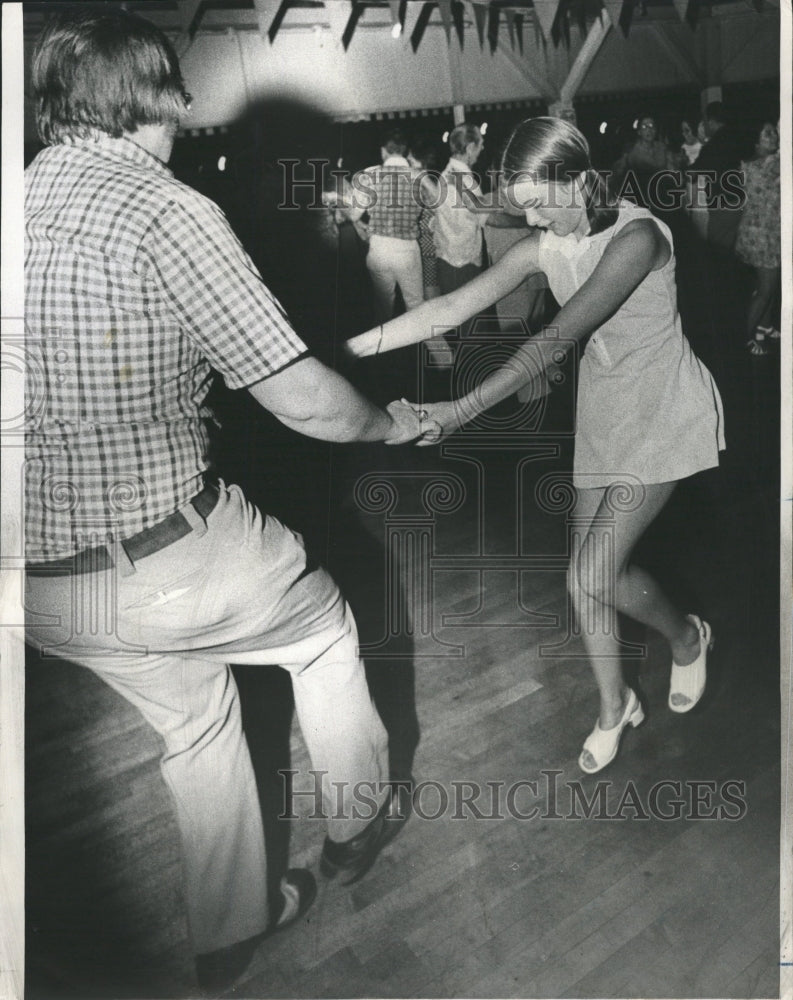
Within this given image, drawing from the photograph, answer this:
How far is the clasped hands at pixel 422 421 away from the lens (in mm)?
1853

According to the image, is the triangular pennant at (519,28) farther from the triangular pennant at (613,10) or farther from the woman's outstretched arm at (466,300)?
the woman's outstretched arm at (466,300)

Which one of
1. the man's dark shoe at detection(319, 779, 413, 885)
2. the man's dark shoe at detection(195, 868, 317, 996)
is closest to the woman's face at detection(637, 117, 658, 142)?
the man's dark shoe at detection(319, 779, 413, 885)

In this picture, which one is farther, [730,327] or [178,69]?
[730,327]

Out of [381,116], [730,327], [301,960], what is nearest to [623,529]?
[730,327]

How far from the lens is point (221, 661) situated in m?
1.83

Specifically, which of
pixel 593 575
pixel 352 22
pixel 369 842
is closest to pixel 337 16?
pixel 352 22

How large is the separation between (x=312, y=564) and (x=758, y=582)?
3.16 feet

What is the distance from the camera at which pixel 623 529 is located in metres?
1.95

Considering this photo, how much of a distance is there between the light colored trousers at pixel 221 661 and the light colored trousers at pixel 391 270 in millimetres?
487

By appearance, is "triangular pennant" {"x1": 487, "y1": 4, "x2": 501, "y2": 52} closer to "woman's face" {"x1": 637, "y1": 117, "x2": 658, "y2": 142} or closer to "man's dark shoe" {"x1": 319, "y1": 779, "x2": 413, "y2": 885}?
"woman's face" {"x1": 637, "y1": 117, "x2": 658, "y2": 142}

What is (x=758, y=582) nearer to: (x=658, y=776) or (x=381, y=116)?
(x=658, y=776)

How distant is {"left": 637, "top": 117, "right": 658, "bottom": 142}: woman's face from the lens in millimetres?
1892

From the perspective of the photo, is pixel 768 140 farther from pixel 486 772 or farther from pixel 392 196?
pixel 486 772

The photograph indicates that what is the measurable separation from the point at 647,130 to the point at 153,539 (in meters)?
1.28
